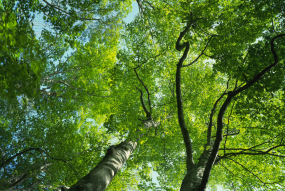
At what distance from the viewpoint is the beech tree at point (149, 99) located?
368cm

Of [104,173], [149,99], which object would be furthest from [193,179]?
[149,99]

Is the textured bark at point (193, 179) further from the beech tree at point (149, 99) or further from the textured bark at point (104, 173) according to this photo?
the textured bark at point (104, 173)

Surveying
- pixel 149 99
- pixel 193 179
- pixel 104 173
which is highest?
pixel 149 99

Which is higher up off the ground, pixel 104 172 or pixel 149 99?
pixel 149 99

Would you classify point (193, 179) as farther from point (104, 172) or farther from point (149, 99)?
point (149, 99)

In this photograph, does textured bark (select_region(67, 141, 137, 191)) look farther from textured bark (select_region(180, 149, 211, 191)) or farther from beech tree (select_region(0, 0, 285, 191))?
textured bark (select_region(180, 149, 211, 191))

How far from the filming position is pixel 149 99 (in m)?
7.70

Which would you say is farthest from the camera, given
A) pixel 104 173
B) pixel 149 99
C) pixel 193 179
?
pixel 149 99

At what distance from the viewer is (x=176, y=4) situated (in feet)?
22.8

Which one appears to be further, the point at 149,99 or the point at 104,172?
the point at 149,99

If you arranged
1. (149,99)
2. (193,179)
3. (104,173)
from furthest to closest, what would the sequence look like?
(149,99)
(193,179)
(104,173)

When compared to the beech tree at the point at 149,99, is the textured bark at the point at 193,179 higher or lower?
lower

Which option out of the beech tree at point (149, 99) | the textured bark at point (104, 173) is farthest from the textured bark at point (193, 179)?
the textured bark at point (104, 173)

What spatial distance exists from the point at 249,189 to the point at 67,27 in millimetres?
9767
